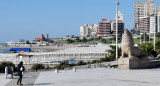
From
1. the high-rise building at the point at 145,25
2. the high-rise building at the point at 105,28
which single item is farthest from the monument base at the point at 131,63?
the high-rise building at the point at 105,28

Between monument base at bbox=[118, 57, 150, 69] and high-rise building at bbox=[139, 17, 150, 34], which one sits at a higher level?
high-rise building at bbox=[139, 17, 150, 34]

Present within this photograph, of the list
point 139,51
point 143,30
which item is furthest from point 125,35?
point 143,30

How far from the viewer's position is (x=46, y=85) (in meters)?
16.5

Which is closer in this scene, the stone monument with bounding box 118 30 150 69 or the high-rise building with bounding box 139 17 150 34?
the stone monument with bounding box 118 30 150 69

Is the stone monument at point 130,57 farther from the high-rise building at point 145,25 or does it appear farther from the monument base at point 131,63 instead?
the high-rise building at point 145,25

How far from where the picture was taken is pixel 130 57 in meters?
24.5

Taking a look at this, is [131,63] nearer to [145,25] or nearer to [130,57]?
[130,57]

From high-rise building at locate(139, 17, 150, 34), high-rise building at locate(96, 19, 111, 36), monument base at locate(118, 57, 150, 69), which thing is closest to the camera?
monument base at locate(118, 57, 150, 69)

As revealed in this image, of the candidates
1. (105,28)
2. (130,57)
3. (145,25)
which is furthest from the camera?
(105,28)

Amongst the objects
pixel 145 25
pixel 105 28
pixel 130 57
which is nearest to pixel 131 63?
pixel 130 57

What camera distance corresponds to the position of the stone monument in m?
24.5

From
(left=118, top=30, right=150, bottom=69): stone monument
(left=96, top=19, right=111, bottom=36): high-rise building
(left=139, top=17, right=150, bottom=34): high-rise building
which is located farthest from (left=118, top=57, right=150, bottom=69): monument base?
(left=96, top=19, right=111, bottom=36): high-rise building

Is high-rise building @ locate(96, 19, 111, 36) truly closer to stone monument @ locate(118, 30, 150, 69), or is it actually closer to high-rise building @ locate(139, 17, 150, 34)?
high-rise building @ locate(139, 17, 150, 34)

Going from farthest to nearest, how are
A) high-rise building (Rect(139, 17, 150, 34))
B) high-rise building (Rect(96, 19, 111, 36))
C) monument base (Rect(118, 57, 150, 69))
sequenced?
high-rise building (Rect(96, 19, 111, 36)), high-rise building (Rect(139, 17, 150, 34)), monument base (Rect(118, 57, 150, 69))
